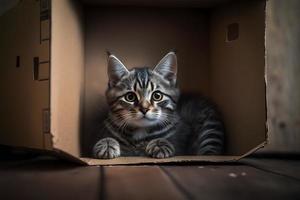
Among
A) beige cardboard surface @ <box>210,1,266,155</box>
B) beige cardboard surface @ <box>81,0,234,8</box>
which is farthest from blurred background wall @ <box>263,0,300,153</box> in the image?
beige cardboard surface @ <box>81,0,234,8</box>

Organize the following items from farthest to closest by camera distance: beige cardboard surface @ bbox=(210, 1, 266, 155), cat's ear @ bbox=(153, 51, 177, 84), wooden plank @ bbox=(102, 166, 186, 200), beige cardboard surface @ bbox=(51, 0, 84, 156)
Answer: cat's ear @ bbox=(153, 51, 177, 84) → beige cardboard surface @ bbox=(210, 1, 266, 155) → beige cardboard surface @ bbox=(51, 0, 84, 156) → wooden plank @ bbox=(102, 166, 186, 200)

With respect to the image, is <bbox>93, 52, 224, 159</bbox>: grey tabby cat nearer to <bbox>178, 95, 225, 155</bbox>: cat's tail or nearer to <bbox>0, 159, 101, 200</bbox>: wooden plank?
<bbox>178, 95, 225, 155</bbox>: cat's tail

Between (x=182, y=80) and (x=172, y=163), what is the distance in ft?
1.90

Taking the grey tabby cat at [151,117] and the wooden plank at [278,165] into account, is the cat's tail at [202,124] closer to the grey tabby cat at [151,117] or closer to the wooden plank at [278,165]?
the grey tabby cat at [151,117]

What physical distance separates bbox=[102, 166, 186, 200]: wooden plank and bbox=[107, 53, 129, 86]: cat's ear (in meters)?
0.46

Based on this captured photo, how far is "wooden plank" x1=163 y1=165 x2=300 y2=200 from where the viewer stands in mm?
→ 796

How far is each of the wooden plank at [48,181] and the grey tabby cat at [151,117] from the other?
0.86ft

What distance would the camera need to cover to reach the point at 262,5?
3.84 ft

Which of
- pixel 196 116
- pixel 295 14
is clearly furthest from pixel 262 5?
pixel 196 116

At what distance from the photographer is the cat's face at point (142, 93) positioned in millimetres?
1386

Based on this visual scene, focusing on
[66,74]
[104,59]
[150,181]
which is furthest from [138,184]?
[104,59]

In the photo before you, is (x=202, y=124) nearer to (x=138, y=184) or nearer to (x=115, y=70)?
(x=115, y=70)

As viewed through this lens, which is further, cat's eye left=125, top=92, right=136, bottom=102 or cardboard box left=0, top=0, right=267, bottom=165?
cat's eye left=125, top=92, right=136, bottom=102

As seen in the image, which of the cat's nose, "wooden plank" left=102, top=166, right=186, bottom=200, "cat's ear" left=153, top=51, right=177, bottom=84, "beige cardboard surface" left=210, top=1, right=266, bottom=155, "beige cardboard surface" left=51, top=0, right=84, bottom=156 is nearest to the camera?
"wooden plank" left=102, top=166, right=186, bottom=200
